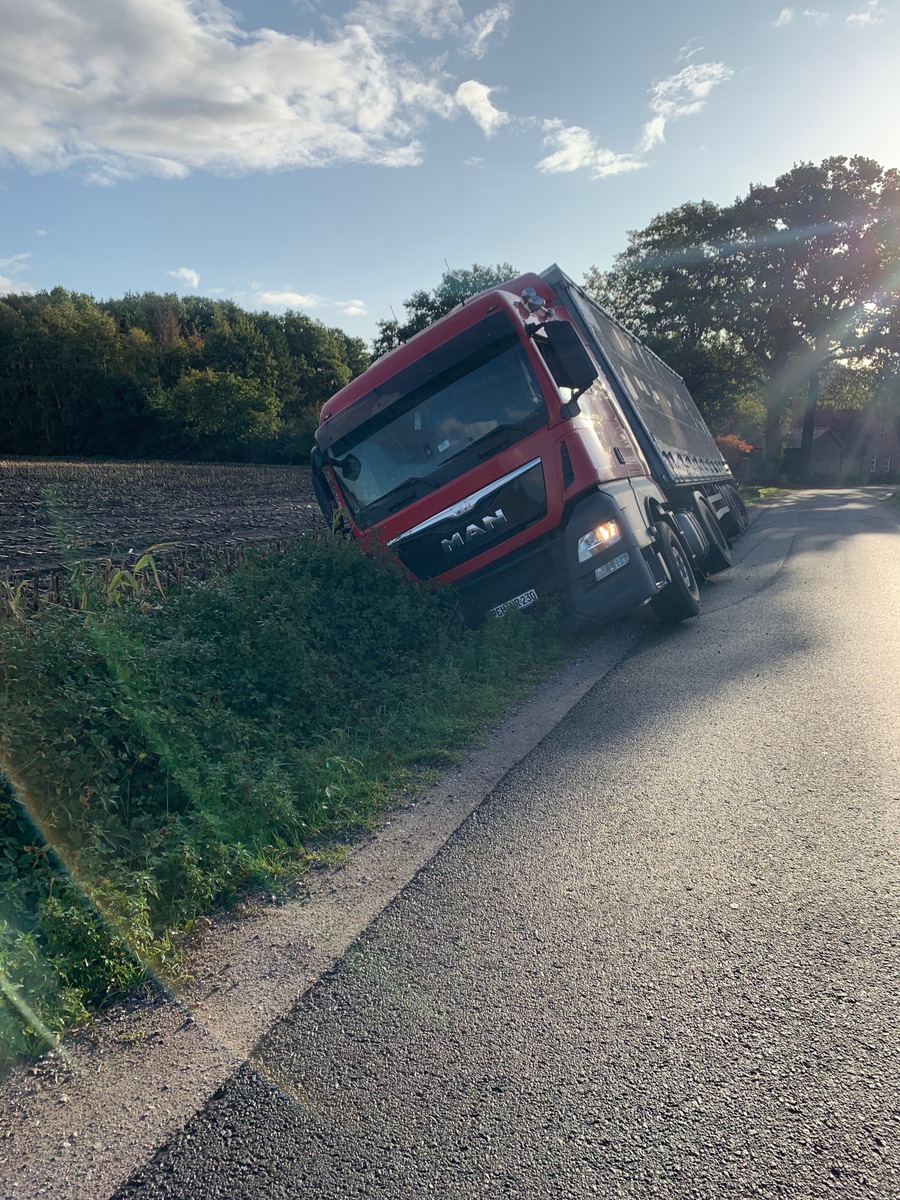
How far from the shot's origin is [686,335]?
161ft

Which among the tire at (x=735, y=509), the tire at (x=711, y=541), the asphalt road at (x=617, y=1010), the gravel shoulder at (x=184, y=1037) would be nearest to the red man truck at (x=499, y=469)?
the asphalt road at (x=617, y=1010)

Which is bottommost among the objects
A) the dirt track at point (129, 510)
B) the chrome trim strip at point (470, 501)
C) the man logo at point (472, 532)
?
the man logo at point (472, 532)

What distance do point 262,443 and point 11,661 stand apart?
4744 centimetres

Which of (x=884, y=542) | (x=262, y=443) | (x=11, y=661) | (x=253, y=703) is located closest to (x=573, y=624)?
(x=253, y=703)

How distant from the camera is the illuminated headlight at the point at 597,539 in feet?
24.9

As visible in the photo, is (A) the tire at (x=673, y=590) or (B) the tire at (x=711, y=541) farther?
(B) the tire at (x=711, y=541)

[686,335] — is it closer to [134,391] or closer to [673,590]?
[134,391]

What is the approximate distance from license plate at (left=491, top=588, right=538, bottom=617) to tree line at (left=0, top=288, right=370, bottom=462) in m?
42.4

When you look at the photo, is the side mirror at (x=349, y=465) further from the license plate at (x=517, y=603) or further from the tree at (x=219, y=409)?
the tree at (x=219, y=409)

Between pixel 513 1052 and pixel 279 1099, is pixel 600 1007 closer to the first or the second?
pixel 513 1052

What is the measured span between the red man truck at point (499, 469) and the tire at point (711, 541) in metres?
3.90

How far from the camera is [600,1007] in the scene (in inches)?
110

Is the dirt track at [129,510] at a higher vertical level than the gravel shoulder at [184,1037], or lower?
higher

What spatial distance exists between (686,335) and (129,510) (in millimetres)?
37305
